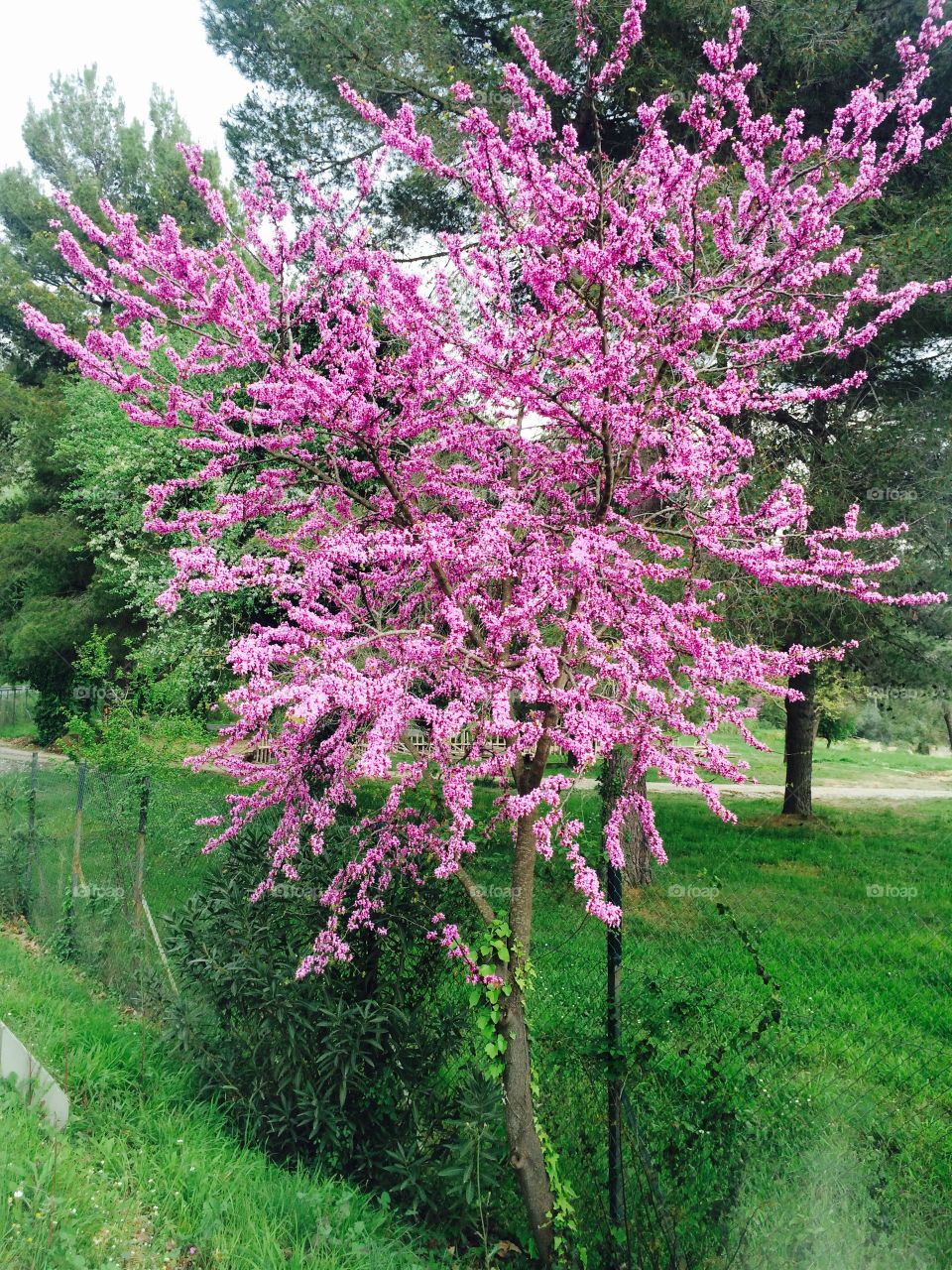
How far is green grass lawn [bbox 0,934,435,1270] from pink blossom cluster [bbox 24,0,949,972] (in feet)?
2.85

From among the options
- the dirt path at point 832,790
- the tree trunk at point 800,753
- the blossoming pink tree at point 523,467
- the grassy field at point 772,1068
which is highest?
the blossoming pink tree at point 523,467

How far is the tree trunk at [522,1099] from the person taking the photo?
3312mm

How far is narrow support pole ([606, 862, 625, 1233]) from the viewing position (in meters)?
3.26

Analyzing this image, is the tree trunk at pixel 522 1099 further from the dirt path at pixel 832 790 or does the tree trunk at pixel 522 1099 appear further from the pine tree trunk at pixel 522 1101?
the dirt path at pixel 832 790

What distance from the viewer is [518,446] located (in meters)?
3.96

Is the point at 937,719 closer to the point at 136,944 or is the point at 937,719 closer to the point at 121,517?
the point at 121,517

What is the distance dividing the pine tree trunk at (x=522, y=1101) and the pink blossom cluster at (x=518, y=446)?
45 centimetres

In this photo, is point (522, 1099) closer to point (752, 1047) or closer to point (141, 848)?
point (752, 1047)

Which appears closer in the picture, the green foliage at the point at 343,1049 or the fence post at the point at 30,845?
the green foliage at the point at 343,1049

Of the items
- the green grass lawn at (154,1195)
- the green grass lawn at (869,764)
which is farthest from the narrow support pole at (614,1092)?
the green grass lawn at (869,764)

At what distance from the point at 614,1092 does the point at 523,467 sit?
9.21ft

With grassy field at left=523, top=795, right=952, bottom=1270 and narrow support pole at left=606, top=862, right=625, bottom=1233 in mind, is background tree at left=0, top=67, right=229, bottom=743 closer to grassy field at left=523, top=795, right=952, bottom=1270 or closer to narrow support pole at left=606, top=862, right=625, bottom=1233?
grassy field at left=523, top=795, right=952, bottom=1270

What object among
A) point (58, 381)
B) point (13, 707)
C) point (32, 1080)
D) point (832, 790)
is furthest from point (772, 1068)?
point (13, 707)

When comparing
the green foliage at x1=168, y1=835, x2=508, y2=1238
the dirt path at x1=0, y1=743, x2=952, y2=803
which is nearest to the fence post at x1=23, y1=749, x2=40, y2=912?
the green foliage at x1=168, y1=835, x2=508, y2=1238
